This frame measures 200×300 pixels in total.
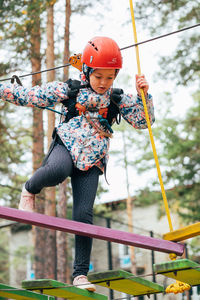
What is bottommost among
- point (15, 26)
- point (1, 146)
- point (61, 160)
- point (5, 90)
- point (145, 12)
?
point (61, 160)

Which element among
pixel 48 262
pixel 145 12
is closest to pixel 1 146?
pixel 48 262

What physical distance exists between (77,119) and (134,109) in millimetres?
419

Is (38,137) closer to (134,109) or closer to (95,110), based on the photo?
(134,109)

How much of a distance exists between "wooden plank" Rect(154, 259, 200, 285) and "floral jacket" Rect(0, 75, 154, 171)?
2.50ft

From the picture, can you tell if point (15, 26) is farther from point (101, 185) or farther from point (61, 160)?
point (61, 160)

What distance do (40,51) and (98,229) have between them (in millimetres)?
8174

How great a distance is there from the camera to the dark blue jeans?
11.6 ft

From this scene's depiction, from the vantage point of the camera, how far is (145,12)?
1071cm

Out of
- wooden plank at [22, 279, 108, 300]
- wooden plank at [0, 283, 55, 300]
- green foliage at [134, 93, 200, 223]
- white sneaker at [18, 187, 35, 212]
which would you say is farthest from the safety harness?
green foliage at [134, 93, 200, 223]

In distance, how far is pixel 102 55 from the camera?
3562 mm

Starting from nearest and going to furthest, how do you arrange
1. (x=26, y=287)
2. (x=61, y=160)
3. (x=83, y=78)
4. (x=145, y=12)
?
(x=61, y=160) < (x=83, y=78) < (x=26, y=287) < (x=145, y=12)

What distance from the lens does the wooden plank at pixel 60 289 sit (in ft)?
12.5

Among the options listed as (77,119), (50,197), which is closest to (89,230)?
(77,119)

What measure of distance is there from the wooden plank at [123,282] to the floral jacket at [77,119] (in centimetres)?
76
